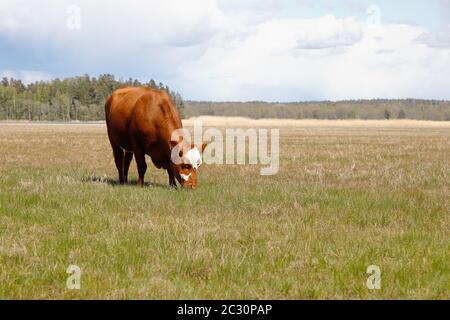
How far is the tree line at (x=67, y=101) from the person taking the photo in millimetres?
156875

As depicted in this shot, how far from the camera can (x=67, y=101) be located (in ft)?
530

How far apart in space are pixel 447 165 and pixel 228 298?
17.5 m

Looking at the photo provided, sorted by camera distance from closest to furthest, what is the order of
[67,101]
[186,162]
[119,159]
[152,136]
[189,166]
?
[186,162], [189,166], [152,136], [119,159], [67,101]

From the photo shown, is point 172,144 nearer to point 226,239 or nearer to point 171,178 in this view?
point 171,178

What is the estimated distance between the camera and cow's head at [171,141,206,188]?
45.7 feet

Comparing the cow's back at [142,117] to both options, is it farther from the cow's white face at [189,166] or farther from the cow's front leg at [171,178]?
the cow's white face at [189,166]

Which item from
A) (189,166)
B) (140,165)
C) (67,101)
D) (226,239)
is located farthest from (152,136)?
(67,101)

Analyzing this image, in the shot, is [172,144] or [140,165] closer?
[172,144]

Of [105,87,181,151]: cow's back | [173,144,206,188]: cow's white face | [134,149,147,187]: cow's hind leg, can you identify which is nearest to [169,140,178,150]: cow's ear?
[173,144,206,188]: cow's white face

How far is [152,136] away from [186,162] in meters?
1.66

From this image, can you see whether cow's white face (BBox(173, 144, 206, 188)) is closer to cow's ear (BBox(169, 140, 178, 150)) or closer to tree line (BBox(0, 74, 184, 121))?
cow's ear (BBox(169, 140, 178, 150))
